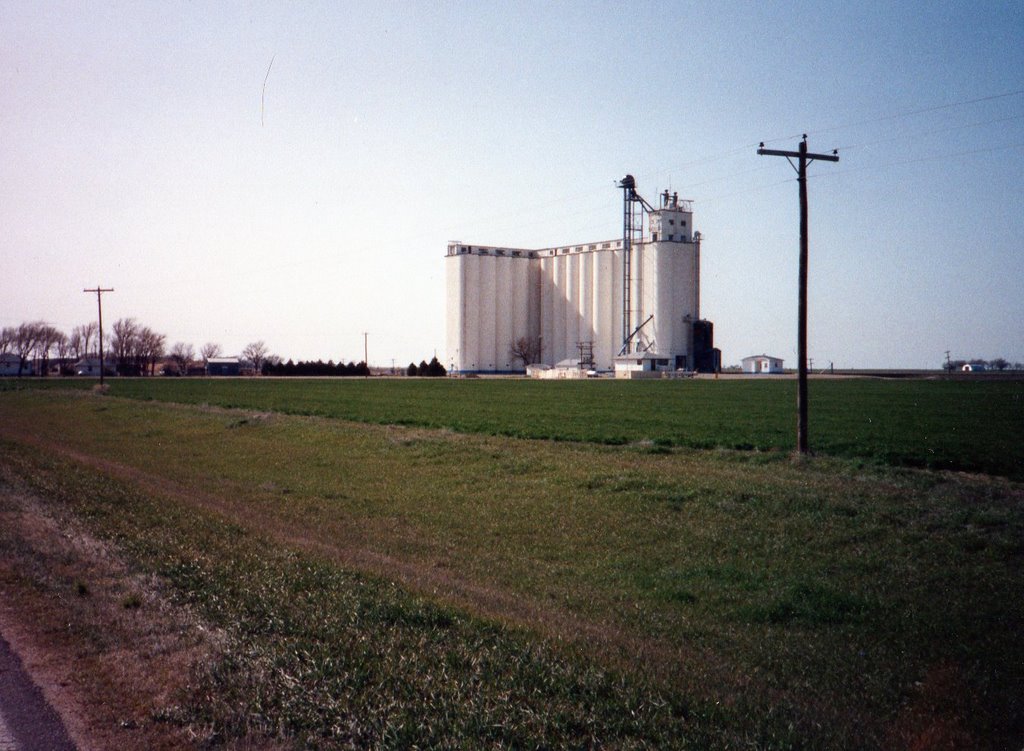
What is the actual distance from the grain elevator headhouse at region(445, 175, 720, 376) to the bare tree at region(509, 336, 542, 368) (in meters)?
0.14

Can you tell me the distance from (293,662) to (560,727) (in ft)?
7.69

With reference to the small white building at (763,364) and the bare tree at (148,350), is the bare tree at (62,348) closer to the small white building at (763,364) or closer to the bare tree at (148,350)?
the bare tree at (148,350)

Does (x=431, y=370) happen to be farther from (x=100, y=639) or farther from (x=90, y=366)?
(x=100, y=639)

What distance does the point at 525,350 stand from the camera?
385 feet

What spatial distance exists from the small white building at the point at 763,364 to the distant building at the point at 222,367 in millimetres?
93027

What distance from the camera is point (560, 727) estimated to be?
215 inches

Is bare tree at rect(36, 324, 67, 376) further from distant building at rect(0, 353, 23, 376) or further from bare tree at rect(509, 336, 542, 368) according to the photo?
bare tree at rect(509, 336, 542, 368)

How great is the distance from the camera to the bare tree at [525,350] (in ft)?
384

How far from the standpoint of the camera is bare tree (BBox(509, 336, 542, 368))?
117000 mm

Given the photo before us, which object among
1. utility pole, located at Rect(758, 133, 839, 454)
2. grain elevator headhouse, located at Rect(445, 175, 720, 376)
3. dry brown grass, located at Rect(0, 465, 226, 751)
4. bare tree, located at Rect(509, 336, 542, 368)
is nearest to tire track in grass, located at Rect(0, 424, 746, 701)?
dry brown grass, located at Rect(0, 465, 226, 751)

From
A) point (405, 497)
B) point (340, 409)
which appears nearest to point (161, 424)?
point (340, 409)

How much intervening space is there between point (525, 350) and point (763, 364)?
42.6 meters

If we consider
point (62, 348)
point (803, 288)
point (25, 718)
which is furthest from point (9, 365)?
point (25, 718)

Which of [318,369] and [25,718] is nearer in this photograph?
[25,718]
